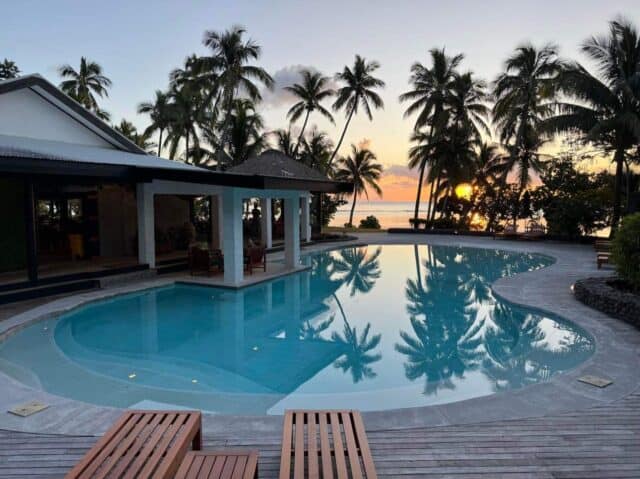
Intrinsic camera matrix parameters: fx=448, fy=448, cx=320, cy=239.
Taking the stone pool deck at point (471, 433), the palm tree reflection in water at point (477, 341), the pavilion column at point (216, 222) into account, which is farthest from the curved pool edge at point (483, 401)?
the pavilion column at point (216, 222)

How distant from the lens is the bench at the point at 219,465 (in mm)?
2750

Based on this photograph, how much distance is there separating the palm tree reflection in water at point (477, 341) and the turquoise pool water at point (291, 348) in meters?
0.03

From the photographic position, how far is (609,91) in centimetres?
1708

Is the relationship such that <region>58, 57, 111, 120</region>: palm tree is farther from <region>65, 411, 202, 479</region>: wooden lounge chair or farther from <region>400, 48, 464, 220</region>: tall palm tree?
<region>65, 411, 202, 479</region>: wooden lounge chair

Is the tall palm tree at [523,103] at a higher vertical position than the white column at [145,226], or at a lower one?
higher

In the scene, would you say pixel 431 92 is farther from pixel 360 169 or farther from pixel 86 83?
pixel 86 83

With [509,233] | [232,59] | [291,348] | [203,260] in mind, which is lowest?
[291,348]

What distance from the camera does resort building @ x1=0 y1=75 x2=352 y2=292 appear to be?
33.2 feet

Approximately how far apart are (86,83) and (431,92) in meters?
23.1

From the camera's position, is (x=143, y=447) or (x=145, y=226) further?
(x=145, y=226)

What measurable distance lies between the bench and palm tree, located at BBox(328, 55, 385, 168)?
2723 cm

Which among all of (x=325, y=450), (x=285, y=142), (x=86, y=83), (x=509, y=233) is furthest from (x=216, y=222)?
(x=86, y=83)

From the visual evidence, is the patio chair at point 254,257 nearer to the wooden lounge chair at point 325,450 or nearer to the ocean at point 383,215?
the wooden lounge chair at point 325,450

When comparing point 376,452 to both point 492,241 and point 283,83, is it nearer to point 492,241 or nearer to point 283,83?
point 492,241
